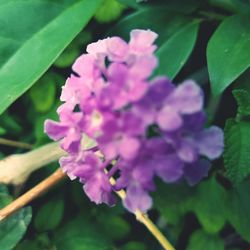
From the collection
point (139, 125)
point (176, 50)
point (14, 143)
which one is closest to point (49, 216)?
point (14, 143)

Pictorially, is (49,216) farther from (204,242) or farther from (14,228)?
(204,242)

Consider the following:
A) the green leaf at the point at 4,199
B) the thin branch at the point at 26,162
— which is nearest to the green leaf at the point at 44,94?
the thin branch at the point at 26,162

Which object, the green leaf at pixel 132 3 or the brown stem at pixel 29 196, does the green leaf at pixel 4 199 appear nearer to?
the brown stem at pixel 29 196

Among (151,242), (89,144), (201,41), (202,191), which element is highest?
(89,144)

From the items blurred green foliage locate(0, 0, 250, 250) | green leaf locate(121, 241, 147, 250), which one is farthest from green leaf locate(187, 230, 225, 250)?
green leaf locate(121, 241, 147, 250)

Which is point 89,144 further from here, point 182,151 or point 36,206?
point 36,206

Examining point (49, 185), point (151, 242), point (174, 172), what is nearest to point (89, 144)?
point (174, 172)
